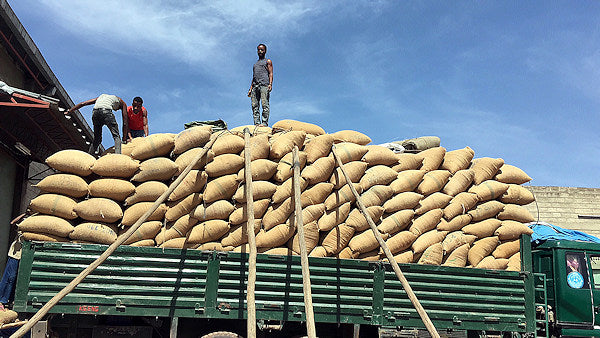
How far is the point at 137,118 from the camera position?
689 centimetres

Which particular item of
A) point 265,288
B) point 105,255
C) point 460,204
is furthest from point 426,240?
point 105,255

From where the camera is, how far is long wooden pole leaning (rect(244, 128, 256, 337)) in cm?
387

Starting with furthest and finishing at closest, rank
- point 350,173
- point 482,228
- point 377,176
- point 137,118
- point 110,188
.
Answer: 1. point 137,118
2. point 482,228
3. point 377,176
4. point 350,173
5. point 110,188

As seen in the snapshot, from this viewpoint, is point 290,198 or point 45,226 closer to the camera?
point 45,226

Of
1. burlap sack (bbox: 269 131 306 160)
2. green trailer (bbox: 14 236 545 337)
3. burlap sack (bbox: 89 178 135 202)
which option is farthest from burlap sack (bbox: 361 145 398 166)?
burlap sack (bbox: 89 178 135 202)

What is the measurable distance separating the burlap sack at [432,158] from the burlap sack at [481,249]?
1.07 m

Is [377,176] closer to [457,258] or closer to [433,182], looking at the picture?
[433,182]

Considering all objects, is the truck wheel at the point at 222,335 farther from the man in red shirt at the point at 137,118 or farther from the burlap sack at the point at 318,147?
the man in red shirt at the point at 137,118

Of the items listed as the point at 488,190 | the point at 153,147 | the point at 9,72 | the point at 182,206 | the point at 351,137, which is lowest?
the point at 182,206

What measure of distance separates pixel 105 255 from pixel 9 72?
320 inches

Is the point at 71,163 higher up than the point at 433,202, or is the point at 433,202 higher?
the point at 71,163

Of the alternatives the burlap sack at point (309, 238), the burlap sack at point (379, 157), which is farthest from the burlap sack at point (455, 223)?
the burlap sack at point (309, 238)

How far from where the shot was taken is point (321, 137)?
19.1ft

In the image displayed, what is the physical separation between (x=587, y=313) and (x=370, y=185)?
3327 millimetres
